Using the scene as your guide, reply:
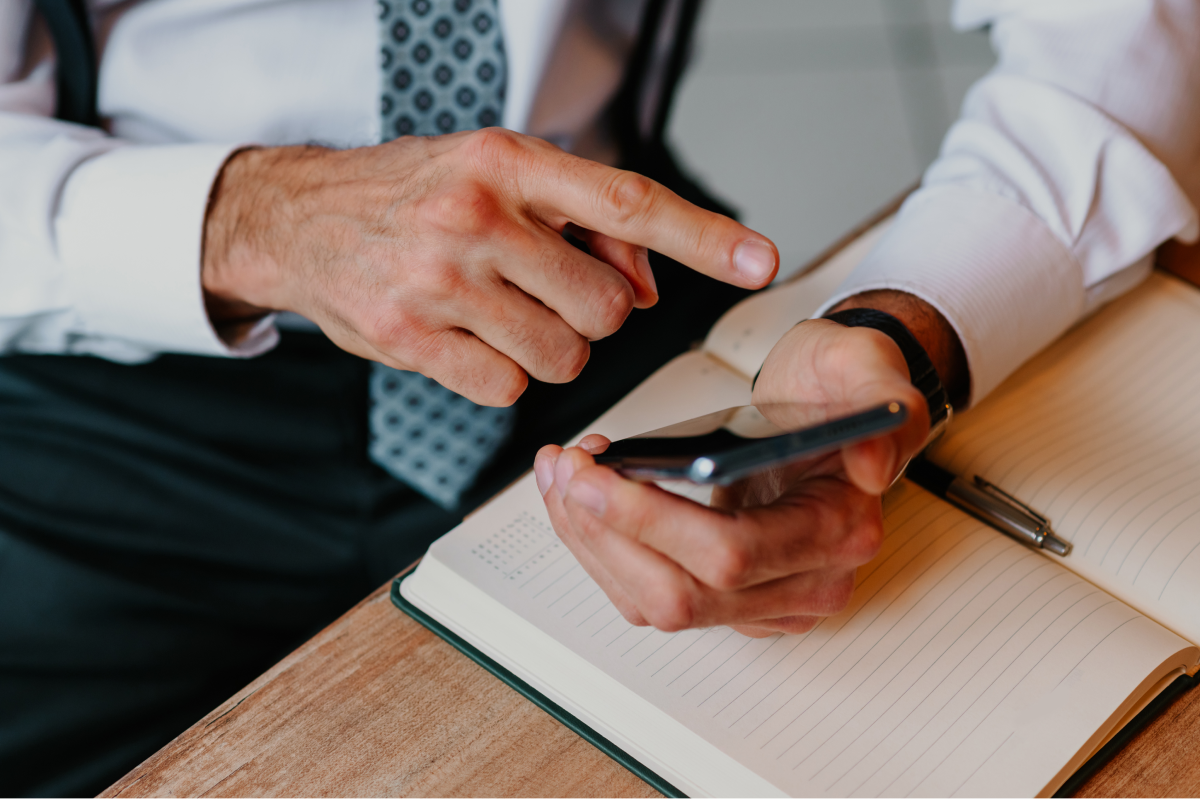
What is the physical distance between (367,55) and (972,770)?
789 mm

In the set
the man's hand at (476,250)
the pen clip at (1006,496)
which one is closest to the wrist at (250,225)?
the man's hand at (476,250)

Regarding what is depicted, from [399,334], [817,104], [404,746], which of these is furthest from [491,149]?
[817,104]

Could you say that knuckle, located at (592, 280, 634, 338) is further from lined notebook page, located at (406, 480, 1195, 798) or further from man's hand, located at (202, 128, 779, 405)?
lined notebook page, located at (406, 480, 1195, 798)

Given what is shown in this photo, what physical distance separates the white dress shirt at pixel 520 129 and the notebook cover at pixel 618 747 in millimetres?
260

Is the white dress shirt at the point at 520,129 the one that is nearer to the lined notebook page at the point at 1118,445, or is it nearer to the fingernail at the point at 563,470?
the lined notebook page at the point at 1118,445

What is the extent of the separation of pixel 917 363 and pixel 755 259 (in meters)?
0.18

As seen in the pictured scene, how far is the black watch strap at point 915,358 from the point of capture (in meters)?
0.59

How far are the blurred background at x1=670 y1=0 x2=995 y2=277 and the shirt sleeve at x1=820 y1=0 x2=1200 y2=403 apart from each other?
1.14 meters

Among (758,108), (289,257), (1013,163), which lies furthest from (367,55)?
(758,108)

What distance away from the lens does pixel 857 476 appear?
18.1 inches

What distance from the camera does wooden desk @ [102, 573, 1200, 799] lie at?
486 millimetres

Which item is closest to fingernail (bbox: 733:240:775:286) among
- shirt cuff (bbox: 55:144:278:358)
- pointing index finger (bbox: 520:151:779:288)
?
pointing index finger (bbox: 520:151:779:288)

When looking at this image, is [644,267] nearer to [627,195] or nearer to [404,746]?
[627,195]

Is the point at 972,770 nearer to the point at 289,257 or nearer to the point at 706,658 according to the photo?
the point at 706,658
